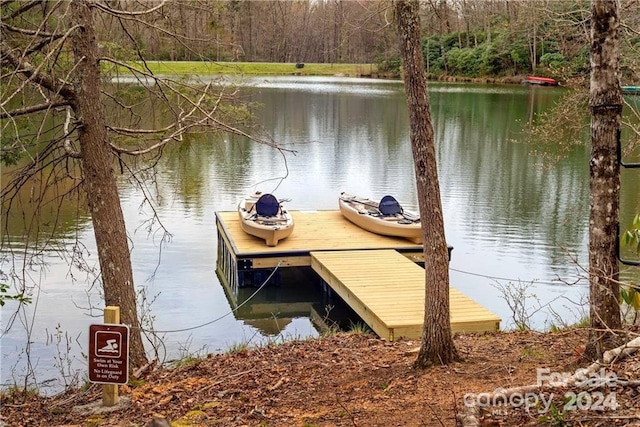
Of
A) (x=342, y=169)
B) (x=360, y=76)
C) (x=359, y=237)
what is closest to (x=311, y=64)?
(x=360, y=76)

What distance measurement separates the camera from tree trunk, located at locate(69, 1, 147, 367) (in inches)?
242

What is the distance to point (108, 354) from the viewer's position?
5035 millimetres

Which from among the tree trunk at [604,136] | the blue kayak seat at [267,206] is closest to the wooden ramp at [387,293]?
the blue kayak seat at [267,206]

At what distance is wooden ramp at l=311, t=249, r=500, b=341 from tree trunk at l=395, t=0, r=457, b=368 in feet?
9.53

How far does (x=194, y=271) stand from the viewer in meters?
13.1

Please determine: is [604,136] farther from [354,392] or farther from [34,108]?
[34,108]

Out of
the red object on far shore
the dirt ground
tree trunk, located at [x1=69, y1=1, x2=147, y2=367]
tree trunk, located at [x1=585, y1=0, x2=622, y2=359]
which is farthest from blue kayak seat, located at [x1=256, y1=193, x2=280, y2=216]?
the red object on far shore

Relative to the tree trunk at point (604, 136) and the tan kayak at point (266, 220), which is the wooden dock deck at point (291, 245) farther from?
the tree trunk at point (604, 136)

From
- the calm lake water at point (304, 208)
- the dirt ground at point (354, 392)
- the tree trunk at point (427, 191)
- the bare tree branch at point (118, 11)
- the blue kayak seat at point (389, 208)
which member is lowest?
the calm lake water at point (304, 208)

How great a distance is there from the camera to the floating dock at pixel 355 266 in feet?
28.2

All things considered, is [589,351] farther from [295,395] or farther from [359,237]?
[359,237]

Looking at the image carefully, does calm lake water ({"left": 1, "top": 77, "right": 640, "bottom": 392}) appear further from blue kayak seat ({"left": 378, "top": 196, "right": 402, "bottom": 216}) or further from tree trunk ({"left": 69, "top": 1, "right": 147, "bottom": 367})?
blue kayak seat ({"left": 378, "top": 196, "right": 402, "bottom": 216})

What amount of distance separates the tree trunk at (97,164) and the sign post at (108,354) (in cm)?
129

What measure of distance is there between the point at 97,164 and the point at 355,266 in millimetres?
5804
